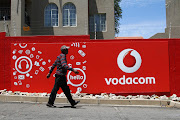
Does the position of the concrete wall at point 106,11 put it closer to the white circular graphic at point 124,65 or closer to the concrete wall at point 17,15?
the concrete wall at point 17,15

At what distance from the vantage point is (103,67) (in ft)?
29.7

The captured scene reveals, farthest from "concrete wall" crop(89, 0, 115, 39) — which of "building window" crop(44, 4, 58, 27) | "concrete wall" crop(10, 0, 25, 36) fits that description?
→ "concrete wall" crop(10, 0, 25, 36)

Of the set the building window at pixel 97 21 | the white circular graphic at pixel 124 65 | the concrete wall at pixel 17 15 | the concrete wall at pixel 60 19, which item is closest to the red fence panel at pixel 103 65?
the white circular graphic at pixel 124 65

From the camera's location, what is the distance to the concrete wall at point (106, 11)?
794 inches

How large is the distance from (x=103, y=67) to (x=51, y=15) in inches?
446

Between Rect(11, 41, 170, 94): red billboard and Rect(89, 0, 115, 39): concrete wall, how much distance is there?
1117cm

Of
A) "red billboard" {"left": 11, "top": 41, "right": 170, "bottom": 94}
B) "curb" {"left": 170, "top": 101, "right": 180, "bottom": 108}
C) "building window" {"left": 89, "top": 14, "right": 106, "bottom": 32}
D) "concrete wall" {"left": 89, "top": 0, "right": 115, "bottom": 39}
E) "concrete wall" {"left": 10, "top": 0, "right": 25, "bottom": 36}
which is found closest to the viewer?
"curb" {"left": 170, "top": 101, "right": 180, "bottom": 108}

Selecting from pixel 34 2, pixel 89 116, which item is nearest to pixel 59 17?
pixel 34 2

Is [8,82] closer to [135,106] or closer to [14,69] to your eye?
[14,69]

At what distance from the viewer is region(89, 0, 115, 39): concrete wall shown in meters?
20.2

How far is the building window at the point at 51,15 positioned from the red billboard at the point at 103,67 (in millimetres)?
10105

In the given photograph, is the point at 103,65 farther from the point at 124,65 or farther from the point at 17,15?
the point at 17,15

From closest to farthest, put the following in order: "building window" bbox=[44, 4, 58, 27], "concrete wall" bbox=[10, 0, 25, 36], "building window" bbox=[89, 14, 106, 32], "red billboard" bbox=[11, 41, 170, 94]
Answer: "red billboard" bbox=[11, 41, 170, 94]
"concrete wall" bbox=[10, 0, 25, 36]
"building window" bbox=[44, 4, 58, 27]
"building window" bbox=[89, 14, 106, 32]

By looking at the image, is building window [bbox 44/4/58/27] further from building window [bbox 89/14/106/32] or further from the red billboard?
the red billboard
